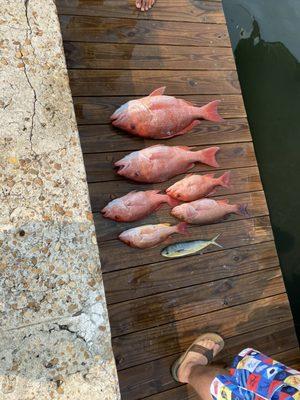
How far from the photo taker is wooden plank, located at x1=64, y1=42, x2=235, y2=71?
351cm

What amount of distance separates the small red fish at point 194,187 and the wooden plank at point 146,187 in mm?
75

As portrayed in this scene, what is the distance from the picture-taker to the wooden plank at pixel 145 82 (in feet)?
11.4

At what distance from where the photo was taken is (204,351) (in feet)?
10.6

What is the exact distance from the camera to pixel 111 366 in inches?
95.4

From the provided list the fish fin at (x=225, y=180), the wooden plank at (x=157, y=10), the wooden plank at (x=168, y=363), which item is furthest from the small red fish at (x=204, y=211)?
the wooden plank at (x=157, y=10)

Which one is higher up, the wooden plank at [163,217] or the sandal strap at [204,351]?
the wooden plank at [163,217]

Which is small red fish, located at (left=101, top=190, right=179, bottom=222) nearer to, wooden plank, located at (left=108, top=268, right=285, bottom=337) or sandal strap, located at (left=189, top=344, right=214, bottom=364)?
wooden plank, located at (left=108, top=268, right=285, bottom=337)

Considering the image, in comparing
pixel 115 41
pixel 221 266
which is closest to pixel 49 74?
pixel 115 41

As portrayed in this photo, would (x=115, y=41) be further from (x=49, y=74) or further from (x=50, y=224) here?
(x=50, y=224)

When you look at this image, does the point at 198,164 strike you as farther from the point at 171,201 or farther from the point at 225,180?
the point at 171,201

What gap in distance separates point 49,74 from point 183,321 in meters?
2.06

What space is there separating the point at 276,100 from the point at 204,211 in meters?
2.30

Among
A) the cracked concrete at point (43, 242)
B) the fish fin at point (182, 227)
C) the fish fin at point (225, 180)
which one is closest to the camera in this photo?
the cracked concrete at point (43, 242)

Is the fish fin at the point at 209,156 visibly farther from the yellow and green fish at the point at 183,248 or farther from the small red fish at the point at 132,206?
the yellow and green fish at the point at 183,248
